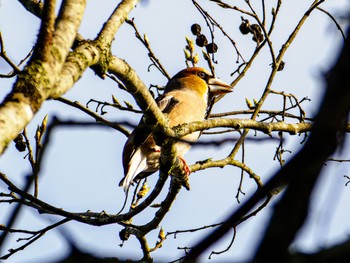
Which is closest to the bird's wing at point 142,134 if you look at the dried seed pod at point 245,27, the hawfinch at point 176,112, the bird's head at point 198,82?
the hawfinch at point 176,112

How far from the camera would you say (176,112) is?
24.2 ft

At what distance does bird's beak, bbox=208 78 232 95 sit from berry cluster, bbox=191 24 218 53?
3.75 feet

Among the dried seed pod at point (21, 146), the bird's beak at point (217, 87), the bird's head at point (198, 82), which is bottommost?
the dried seed pod at point (21, 146)

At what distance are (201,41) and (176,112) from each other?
49.5 inches

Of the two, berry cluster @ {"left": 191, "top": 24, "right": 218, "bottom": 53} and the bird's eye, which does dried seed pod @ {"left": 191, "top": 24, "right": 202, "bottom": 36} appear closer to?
berry cluster @ {"left": 191, "top": 24, "right": 218, "bottom": 53}

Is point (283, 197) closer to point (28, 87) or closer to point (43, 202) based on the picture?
point (28, 87)

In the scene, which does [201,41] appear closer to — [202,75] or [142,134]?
[142,134]

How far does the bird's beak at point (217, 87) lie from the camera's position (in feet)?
25.2

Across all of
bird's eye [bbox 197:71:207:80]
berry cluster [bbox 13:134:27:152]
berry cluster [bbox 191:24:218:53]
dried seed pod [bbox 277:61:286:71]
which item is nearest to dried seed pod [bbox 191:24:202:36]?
berry cluster [bbox 191:24:218:53]

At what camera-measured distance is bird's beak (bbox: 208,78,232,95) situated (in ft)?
25.2

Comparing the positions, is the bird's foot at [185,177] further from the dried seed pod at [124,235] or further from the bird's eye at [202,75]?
the bird's eye at [202,75]

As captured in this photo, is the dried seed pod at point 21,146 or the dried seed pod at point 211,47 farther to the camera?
the dried seed pod at point 211,47

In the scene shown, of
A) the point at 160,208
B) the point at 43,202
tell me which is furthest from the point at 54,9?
the point at 160,208

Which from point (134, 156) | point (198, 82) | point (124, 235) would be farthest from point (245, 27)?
point (124, 235)
